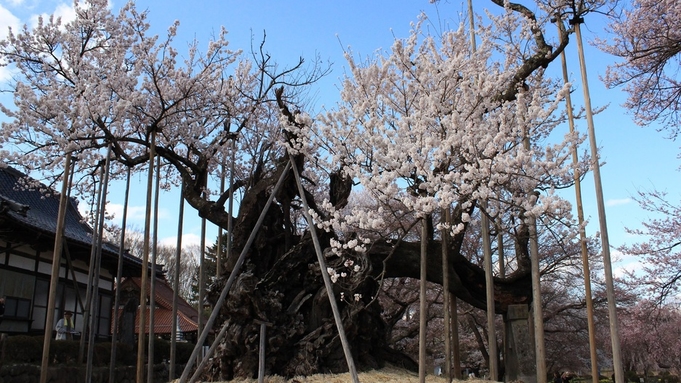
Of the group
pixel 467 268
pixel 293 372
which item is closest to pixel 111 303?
pixel 293 372

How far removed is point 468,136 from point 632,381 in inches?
1029

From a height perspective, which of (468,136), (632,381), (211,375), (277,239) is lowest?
(632,381)

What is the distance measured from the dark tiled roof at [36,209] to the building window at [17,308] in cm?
162

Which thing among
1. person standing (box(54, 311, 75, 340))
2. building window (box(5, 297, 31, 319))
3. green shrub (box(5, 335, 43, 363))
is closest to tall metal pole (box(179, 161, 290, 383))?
green shrub (box(5, 335, 43, 363))

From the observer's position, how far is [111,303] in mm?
14930

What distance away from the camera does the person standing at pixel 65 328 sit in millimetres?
11836

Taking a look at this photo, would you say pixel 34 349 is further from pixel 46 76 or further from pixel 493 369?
pixel 493 369

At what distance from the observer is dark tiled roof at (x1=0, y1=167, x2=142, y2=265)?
10.1 meters

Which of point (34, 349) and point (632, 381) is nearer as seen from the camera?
point (34, 349)

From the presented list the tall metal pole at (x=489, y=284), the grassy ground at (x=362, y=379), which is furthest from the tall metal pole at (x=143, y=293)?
the tall metal pole at (x=489, y=284)

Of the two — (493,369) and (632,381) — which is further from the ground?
(493,369)

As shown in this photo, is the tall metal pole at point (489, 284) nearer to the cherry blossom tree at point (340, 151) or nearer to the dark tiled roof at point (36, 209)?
the cherry blossom tree at point (340, 151)

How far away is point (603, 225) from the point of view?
21.2 ft

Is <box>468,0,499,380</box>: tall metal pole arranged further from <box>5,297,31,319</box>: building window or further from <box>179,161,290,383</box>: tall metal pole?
<box>5,297,31,319</box>: building window
